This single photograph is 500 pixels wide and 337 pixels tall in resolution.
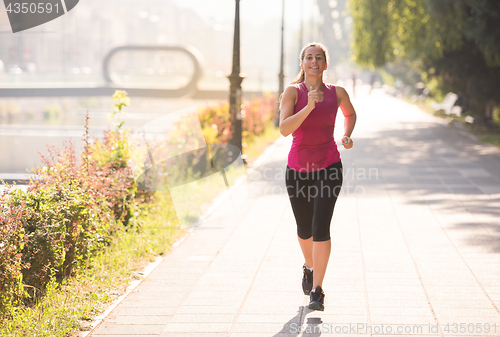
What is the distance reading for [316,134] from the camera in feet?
15.0

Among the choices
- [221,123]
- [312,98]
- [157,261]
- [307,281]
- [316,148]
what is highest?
[312,98]

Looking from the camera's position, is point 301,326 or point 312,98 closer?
point 312,98

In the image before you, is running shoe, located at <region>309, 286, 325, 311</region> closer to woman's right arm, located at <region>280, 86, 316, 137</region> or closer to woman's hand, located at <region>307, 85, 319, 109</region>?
woman's right arm, located at <region>280, 86, 316, 137</region>

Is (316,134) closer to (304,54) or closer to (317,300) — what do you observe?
(304,54)

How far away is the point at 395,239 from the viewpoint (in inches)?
279

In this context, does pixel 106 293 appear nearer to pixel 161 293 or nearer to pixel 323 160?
pixel 161 293

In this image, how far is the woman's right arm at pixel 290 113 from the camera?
4383 millimetres

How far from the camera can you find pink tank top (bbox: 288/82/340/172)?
14.9 ft

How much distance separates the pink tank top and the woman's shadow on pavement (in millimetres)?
1086

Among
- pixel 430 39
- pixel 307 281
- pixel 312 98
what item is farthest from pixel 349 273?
pixel 430 39

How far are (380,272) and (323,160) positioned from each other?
1718mm

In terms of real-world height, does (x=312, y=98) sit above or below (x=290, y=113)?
above

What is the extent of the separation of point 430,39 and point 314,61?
662 inches

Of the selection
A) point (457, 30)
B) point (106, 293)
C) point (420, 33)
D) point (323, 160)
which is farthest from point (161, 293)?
point (420, 33)
